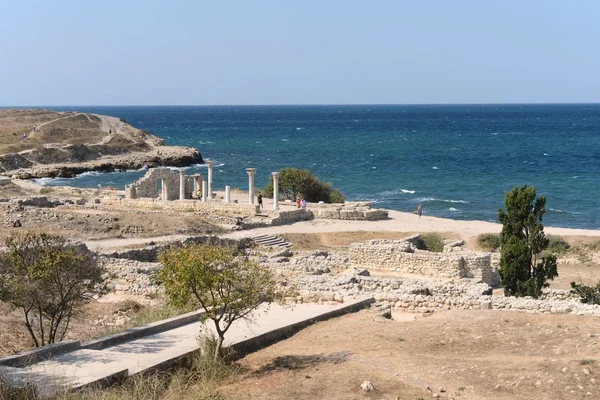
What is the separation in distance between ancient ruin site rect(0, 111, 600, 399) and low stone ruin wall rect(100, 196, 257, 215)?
3391 millimetres

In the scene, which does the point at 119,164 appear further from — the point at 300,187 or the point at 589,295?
the point at 589,295

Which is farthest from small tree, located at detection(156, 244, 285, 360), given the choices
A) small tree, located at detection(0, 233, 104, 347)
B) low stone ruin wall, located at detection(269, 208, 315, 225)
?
low stone ruin wall, located at detection(269, 208, 315, 225)

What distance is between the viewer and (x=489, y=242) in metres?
37.8

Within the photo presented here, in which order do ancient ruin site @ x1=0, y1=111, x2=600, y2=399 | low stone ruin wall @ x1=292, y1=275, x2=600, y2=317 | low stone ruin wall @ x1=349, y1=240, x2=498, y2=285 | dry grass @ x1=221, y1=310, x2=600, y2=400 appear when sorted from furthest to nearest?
low stone ruin wall @ x1=349, y1=240, x2=498, y2=285
low stone ruin wall @ x1=292, y1=275, x2=600, y2=317
ancient ruin site @ x1=0, y1=111, x2=600, y2=399
dry grass @ x1=221, y1=310, x2=600, y2=400

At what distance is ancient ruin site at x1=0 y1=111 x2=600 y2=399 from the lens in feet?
43.9

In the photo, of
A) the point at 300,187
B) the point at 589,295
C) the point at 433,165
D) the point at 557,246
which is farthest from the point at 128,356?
the point at 433,165

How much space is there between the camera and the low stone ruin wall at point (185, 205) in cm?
4291

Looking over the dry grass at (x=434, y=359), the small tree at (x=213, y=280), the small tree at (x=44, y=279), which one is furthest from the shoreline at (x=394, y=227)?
the small tree at (x=213, y=280)

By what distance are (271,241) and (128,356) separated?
69.7 feet

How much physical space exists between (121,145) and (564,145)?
69149 mm

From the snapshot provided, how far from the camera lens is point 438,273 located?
27094mm

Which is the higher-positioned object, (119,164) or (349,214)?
(349,214)

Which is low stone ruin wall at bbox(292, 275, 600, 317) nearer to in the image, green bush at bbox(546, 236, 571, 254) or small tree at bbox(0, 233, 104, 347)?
small tree at bbox(0, 233, 104, 347)

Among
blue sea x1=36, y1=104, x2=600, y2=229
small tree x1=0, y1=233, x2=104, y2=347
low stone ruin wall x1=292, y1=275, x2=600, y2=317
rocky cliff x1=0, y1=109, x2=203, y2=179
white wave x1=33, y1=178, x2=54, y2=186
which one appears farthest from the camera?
rocky cliff x1=0, y1=109, x2=203, y2=179
